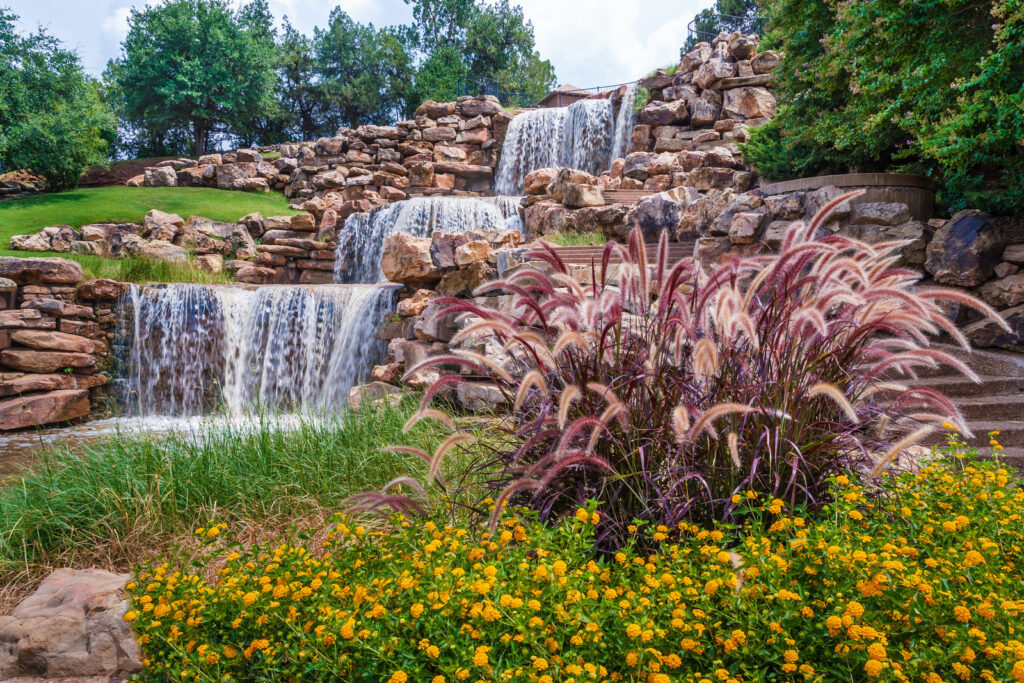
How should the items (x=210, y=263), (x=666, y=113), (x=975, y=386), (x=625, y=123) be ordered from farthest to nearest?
(x=625, y=123) → (x=666, y=113) → (x=210, y=263) → (x=975, y=386)

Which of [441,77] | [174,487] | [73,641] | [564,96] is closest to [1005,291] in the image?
[174,487]

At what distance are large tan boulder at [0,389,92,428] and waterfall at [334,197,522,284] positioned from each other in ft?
20.2

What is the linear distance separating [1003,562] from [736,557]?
0.88 metres

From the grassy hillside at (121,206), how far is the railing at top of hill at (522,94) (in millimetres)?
13770

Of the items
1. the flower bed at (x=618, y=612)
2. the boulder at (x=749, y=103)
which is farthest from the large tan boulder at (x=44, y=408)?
the boulder at (x=749, y=103)

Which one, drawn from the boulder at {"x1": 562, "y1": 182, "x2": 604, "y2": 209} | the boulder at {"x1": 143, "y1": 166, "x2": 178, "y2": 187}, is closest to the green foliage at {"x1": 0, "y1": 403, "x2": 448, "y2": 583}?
the boulder at {"x1": 562, "y1": 182, "x2": 604, "y2": 209}

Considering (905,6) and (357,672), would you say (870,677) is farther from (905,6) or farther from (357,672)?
(905,6)

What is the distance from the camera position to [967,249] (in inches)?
219

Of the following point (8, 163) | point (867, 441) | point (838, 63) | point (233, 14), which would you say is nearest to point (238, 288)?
point (838, 63)

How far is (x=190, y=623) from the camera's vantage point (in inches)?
71.0

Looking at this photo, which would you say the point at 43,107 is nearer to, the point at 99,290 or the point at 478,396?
the point at 99,290

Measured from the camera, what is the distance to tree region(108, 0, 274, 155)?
25203 millimetres

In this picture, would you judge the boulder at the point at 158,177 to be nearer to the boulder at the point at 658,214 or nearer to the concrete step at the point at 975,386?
the boulder at the point at 658,214

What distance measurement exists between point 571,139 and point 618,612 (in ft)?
58.9
